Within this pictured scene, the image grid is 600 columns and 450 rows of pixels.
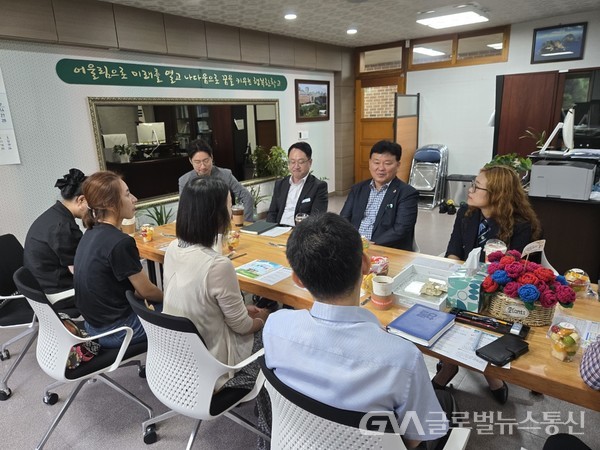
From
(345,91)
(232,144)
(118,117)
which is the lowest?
(232,144)

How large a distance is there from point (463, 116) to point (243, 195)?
15.0 feet

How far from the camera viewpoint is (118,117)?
4.09m

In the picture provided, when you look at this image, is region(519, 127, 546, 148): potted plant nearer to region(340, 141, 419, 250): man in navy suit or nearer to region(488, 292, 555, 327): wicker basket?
region(340, 141, 419, 250): man in navy suit

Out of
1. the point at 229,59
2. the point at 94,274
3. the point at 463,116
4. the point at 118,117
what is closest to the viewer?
the point at 94,274

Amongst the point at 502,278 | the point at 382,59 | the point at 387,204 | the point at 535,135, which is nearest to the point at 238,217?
the point at 387,204

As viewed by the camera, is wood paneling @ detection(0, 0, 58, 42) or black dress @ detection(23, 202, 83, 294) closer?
black dress @ detection(23, 202, 83, 294)

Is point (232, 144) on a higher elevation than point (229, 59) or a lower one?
lower

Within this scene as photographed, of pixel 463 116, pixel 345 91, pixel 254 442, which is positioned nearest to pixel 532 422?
pixel 254 442

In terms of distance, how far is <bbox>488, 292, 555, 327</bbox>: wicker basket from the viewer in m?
1.36

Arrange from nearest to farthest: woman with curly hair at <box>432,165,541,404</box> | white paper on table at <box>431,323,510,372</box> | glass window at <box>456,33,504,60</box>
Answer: white paper on table at <box>431,323,510,372</box>, woman with curly hair at <box>432,165,541,404</box>, glass window at <box>456,33,504,60</box>

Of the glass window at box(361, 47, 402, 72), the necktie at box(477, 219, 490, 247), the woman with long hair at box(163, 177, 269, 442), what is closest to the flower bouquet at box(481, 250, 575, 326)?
the necktie at box(477, 219, 490, 247)

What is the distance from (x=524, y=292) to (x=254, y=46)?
195 inches

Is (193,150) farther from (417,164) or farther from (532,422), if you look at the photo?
(417,164)

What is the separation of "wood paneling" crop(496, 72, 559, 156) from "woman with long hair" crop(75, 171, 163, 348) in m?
5.90
